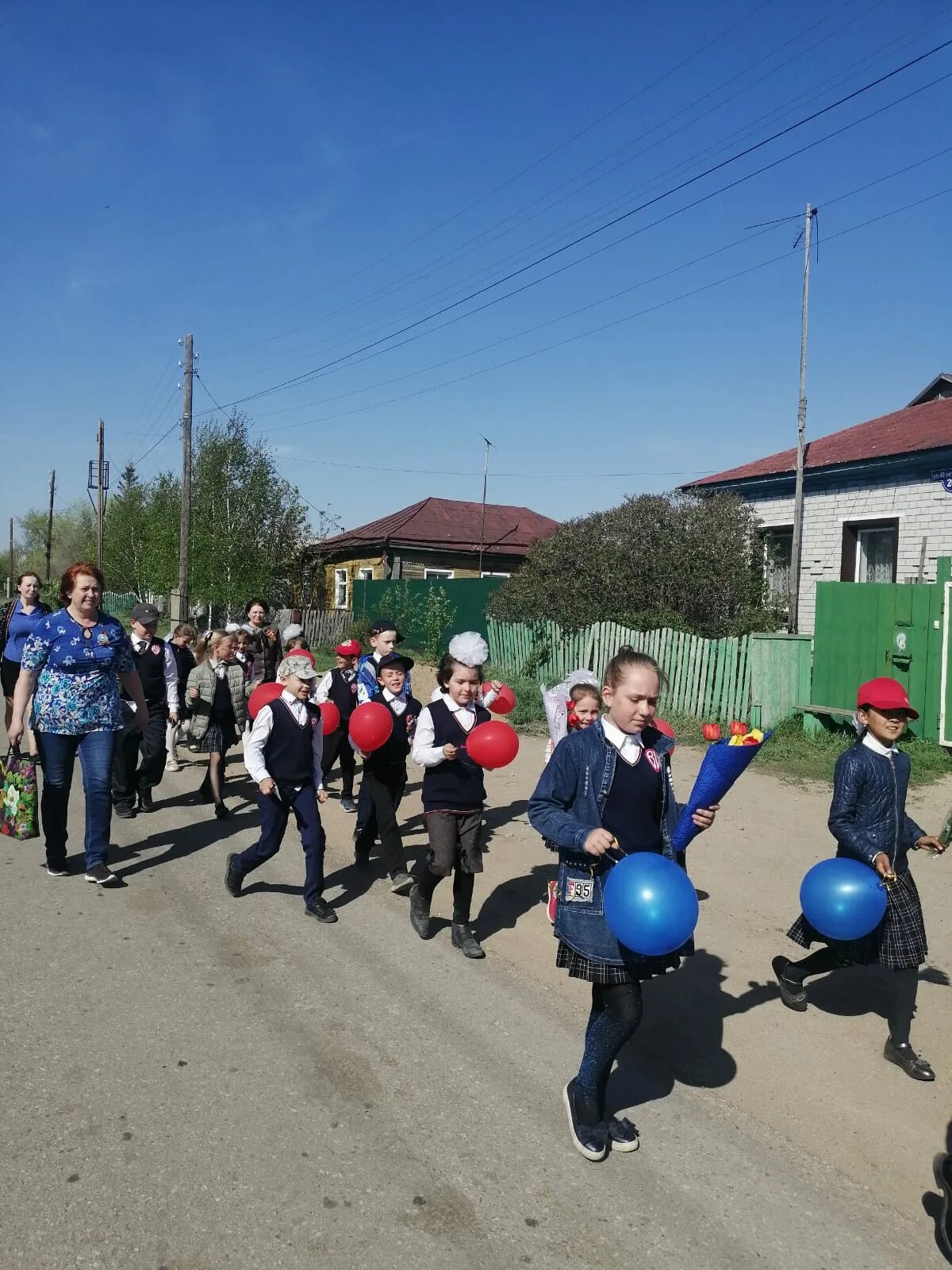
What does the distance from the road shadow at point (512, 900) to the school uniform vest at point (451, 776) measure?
0.85 metres

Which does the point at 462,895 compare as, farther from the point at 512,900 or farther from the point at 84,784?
the point at 84,784

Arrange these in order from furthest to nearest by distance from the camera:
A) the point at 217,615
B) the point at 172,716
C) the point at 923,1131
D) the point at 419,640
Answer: the point at 217,615
the point at 419,640
the point at 172,716
the point at 923,1131

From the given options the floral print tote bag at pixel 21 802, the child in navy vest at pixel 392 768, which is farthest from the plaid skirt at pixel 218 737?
the child in navy vest at pixel 392 768

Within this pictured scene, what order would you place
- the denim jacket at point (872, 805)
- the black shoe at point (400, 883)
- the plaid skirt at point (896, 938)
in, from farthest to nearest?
the black shoe at point (400, 883)
the denim jacket at point (872, 805)
the plaid skirt at point (896, 938)

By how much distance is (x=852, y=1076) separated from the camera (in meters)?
4.02

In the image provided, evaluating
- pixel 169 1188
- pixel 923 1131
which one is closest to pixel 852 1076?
pixel 923 1131

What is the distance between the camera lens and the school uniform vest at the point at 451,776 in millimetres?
5445

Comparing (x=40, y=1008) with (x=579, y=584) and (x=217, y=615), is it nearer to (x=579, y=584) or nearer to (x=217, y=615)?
(x=579, y=584)

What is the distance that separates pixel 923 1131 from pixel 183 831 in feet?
19.5

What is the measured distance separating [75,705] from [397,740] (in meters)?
2.09

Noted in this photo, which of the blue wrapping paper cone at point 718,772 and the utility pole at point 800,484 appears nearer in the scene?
the blue wrapping paper cone at point 718,772

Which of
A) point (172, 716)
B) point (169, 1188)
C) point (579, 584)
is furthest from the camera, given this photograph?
point (579, 584)

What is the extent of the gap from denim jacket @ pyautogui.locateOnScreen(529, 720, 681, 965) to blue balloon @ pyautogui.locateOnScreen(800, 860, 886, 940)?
89 cm

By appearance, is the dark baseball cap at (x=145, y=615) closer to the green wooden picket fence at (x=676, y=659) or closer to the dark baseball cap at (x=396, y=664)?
the dark baseball cap at (x=396, y=664)
